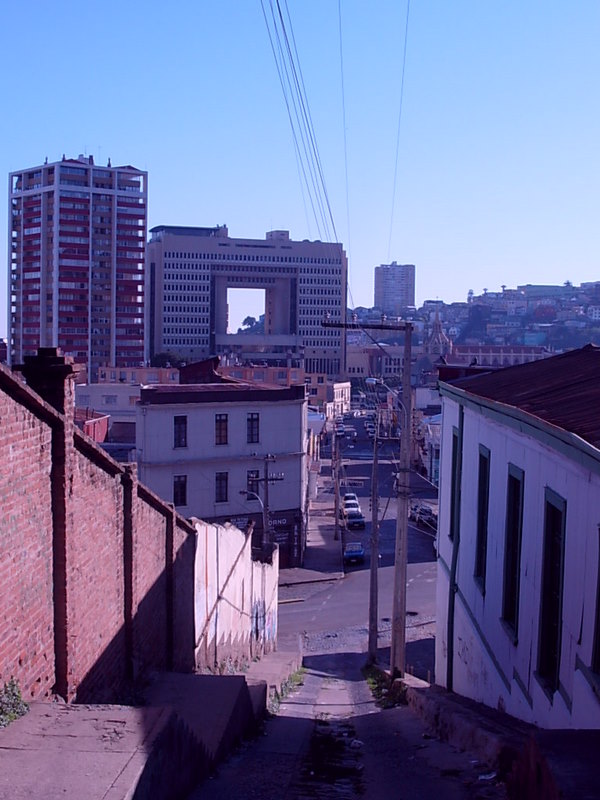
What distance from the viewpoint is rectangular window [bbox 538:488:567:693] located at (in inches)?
337

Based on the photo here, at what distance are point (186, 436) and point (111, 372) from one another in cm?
4664

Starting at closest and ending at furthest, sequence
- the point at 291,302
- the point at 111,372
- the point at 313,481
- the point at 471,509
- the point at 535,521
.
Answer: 1. the point at 535,521
2. the point at 471,509
3. the point at 313,481
4. the point at 111,372
5. the point at 291,302

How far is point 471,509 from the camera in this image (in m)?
13.3

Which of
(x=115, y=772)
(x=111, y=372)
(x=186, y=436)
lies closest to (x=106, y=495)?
(x=115, y=772)

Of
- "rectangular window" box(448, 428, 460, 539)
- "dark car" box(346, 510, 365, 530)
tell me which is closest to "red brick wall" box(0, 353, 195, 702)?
"rectangular window" box(448, 428, 460, 539)

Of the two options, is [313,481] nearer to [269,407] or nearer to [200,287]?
[269,407]

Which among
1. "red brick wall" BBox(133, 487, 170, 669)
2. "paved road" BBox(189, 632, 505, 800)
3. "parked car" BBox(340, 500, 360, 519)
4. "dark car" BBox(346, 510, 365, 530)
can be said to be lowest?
"dark car" BBox(346, 510, 365, 530)

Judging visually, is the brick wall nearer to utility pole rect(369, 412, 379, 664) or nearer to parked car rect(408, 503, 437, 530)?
utility pole rect(369, 412, 379, 664)

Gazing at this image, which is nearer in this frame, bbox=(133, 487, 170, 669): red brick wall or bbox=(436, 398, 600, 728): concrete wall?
bbox=(436, 398, 600, 728): concrete wall

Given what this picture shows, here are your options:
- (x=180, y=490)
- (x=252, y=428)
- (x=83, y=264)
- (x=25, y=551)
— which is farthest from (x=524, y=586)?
(x=83, y=264)

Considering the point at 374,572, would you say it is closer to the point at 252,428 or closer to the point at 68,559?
the point at 68,559

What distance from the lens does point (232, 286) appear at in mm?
144750

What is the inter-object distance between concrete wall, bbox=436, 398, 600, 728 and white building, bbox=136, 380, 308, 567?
2006cm

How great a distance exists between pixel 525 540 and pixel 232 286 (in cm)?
13687
